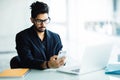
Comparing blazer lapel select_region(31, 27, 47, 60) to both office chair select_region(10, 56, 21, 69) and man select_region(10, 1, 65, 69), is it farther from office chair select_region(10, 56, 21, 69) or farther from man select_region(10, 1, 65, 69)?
office chair select_region(10, 56, 21, 69)

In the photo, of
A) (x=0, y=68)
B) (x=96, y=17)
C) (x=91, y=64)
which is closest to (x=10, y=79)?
(x=91, y=64)

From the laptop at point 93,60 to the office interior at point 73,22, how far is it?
3109 millimetres

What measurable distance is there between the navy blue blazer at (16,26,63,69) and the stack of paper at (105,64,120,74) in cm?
60

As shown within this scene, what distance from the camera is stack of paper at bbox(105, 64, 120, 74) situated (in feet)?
6.31

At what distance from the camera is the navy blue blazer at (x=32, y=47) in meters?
2.27

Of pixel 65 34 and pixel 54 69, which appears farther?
pixel 65 34

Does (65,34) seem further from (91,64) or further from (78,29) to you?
(91,64)

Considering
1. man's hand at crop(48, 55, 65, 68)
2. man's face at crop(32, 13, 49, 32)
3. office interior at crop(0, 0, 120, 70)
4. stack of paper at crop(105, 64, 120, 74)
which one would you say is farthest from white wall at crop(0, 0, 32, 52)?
stack of paper at crop(105, 64, 120, 74)

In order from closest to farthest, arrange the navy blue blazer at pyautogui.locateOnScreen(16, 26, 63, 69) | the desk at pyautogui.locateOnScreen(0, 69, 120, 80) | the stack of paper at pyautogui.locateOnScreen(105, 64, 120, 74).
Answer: the desk at pyautogui.locateOnScreen(0, 69, 120, 80) < the stack of paper at pyautogui.locateOnScreen(105, 64, 120, 74) < the navy blue blazer at pyautogui.locateOnScreen(16, 26, 63, 69)

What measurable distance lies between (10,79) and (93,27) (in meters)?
5.51

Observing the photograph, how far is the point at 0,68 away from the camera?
174 inches

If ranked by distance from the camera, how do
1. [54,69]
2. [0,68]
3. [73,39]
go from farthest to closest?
[73,39] < [0,68] < [54,69]

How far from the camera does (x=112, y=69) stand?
197cm

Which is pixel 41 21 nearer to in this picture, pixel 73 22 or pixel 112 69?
pixel 112 69
